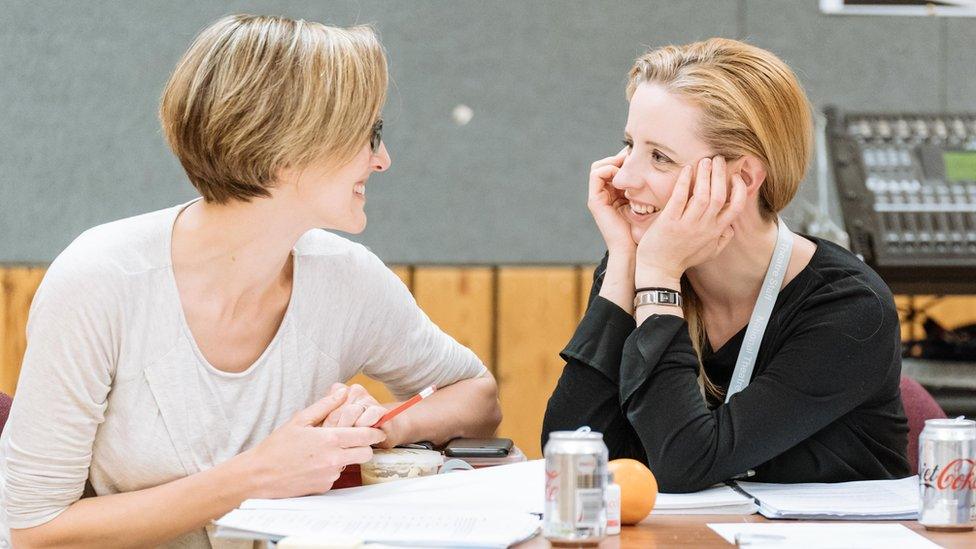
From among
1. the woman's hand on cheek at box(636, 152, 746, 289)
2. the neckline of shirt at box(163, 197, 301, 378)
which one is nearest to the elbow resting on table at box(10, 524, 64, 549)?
the neckline of shirt at box(163, 197, 301, 378)

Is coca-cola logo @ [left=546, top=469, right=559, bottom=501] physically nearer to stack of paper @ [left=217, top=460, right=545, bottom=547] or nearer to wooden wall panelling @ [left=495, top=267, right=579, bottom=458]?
stack of paper @ [left=217, top=460, right=545, bottom=547]

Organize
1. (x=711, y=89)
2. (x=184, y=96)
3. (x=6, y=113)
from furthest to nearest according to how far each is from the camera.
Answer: (x=6, y=113) < (x=711, y=89) < (x=184, y=96)

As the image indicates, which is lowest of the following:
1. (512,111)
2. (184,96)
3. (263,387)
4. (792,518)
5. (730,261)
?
(792,518)

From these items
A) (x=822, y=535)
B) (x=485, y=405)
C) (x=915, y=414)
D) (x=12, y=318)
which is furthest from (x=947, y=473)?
(x=12, y=318)

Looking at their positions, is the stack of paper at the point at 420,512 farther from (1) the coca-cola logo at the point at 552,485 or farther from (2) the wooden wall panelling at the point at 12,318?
(2) the wooden wall panelling at the point at 12,318

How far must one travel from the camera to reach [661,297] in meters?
1.69

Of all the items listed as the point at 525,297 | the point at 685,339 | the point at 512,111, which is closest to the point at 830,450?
the point at 685,339

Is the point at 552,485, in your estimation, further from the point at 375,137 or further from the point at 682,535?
the point at 375,137

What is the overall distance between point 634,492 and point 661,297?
0.45 meters

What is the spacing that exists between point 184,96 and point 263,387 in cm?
45

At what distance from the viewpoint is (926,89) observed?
12.4 feet

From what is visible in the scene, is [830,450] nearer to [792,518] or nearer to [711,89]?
[792,518]

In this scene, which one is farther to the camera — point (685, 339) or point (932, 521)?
point (685, 339)

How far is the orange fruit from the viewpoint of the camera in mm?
1304
